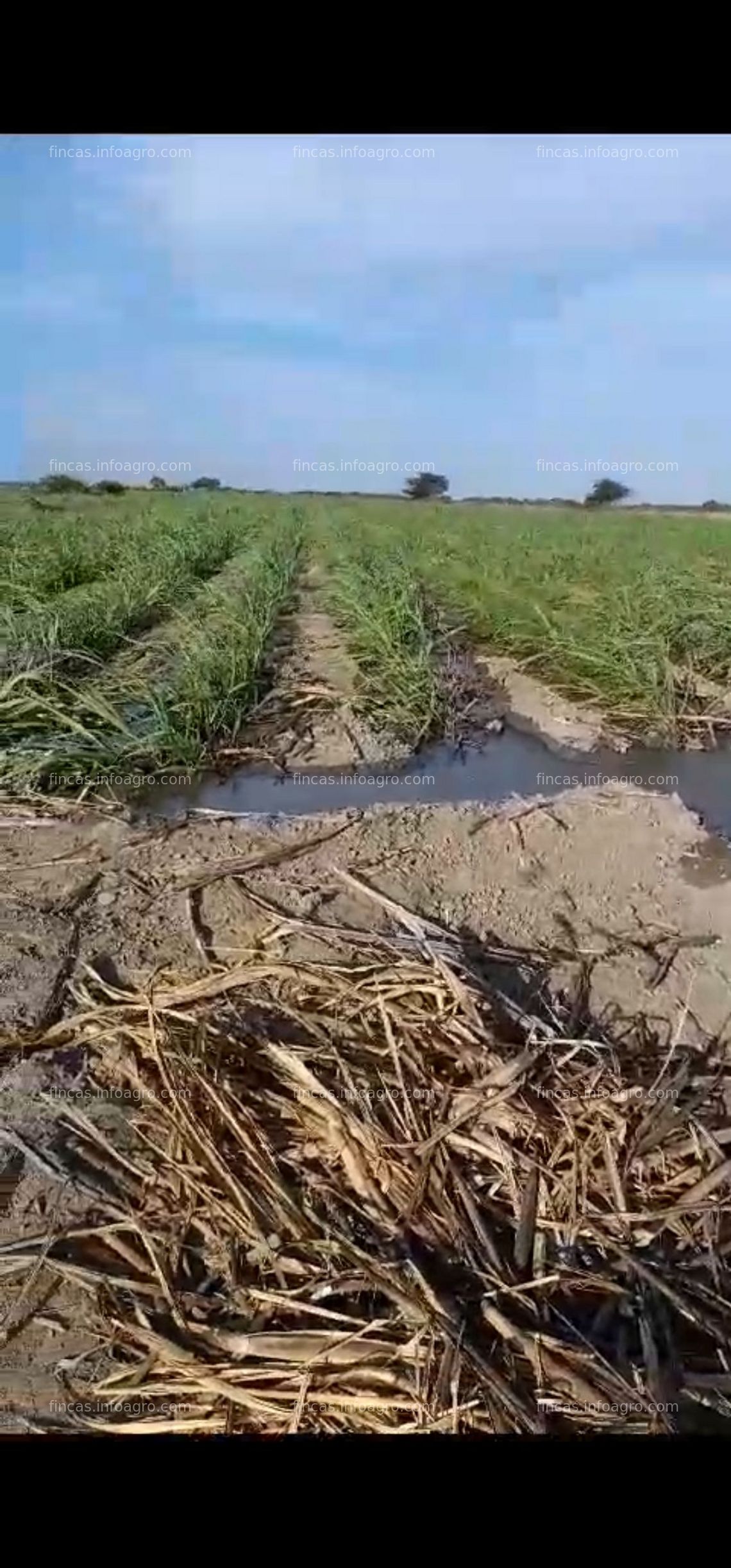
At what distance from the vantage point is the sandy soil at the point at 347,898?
1.97m

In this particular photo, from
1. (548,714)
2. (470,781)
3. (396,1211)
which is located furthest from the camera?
(548,714)

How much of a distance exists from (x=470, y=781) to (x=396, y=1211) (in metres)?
2.11

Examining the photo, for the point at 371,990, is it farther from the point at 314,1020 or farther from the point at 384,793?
the point at 384,793

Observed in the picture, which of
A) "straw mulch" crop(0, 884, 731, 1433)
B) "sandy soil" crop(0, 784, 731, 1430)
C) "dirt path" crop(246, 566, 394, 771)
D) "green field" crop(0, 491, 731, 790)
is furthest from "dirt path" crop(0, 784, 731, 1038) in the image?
"dirt path" crop(246, 566, 394, 771)

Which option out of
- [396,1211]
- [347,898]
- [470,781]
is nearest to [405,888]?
[347,898]

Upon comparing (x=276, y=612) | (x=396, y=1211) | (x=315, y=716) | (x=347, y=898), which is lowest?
(x=396, y=1211)

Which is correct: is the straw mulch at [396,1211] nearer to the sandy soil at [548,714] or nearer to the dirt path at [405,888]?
the dirt path at [405,888]

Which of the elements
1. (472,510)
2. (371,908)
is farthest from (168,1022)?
Answer: (472,510)

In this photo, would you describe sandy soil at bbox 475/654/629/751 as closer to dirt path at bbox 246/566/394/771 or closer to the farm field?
the farm field

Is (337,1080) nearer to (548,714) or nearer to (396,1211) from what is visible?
→ (396,1211)

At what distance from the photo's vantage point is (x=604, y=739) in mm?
3658

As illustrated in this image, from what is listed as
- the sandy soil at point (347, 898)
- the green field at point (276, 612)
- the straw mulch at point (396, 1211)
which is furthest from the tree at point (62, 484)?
the straw mulch at point (396, 1211)

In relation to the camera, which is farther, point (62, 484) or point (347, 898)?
point (62, 484)

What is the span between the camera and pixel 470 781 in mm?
3492
